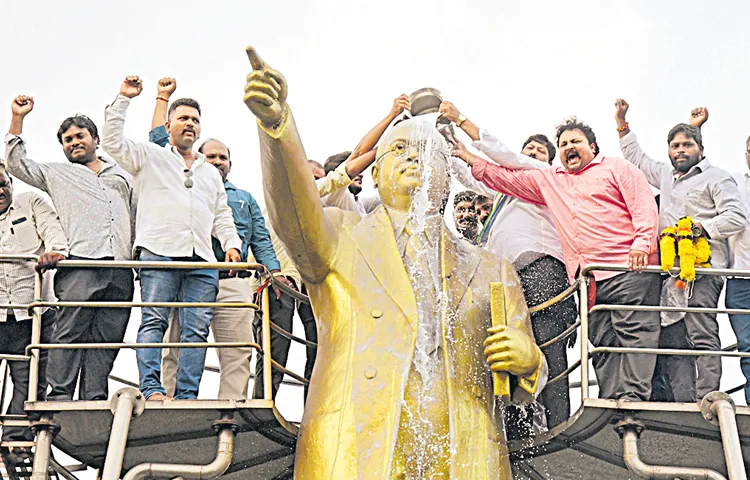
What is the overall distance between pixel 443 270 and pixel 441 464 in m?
1.19

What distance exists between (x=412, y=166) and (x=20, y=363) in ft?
10.7

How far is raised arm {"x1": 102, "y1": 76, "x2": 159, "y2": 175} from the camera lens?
32.4 feet

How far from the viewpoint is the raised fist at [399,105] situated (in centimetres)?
1043

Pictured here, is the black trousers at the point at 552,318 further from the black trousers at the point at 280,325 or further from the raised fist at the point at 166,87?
the raised fist at the point at 166,87

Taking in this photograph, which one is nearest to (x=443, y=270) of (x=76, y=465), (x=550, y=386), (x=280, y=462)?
(x=550, y=386)

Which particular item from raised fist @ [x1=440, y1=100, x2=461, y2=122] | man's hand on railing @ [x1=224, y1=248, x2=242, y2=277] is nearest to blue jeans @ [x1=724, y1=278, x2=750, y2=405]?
raised fist @ [x1=440, y1=100, x2=461, y2=122]

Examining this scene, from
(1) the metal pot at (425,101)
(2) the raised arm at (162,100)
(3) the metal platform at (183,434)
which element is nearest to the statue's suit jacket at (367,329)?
(3) the metal platform at (183,434)

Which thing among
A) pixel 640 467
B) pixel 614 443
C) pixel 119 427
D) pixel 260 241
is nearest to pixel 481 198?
pixel 260 241

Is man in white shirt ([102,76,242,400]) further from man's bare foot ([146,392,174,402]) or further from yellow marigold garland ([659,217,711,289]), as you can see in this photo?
yellow marigold garland ([659,217,711,289])

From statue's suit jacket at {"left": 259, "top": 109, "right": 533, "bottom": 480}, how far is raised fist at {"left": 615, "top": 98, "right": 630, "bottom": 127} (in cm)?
272

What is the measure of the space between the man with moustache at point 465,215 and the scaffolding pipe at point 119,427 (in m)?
2.92

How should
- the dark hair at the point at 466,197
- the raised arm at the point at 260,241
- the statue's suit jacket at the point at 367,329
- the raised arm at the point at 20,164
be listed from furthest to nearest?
the dark hair at the point at 466,197, the raised arm at the point at 260,241, the raised arm at the point at 20,164, the statue's suit jacket at the point at 367,329

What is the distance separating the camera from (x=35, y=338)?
9.16m

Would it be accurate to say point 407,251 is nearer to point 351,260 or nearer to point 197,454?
point 351,260
